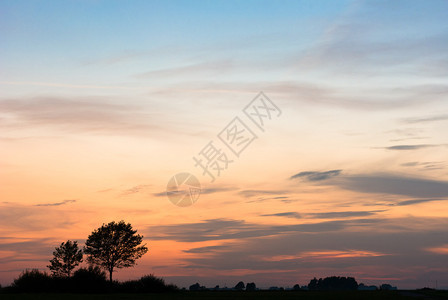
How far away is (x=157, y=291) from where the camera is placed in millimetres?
90750

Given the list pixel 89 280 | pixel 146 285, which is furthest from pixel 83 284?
pixel 146 285

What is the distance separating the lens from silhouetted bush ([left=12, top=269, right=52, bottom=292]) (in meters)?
82.4

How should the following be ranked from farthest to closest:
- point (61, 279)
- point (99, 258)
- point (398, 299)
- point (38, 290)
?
point (99, 258) → point (61, 279) → point (38, 290) → point (398, 299)

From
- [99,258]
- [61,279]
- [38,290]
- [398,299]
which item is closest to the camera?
[398,299]

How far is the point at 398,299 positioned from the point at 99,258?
65941mm

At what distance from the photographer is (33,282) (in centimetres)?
8356

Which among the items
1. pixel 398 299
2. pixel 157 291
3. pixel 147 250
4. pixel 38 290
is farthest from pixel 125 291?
pixel 398 299

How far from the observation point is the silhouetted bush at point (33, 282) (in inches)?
3243

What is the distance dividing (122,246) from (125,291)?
20.1 meters

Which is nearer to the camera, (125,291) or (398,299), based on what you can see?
(398,299)

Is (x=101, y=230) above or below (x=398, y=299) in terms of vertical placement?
above

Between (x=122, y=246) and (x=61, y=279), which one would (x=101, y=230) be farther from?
(x=61, y=279)

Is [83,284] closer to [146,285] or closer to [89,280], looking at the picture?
[89,280]

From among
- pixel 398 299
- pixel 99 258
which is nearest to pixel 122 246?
pixel 99 258
